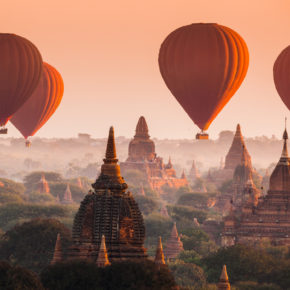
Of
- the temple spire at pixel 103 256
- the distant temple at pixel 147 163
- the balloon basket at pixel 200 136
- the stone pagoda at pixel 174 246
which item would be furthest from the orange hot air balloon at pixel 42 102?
the distant temple at pixel 147 163

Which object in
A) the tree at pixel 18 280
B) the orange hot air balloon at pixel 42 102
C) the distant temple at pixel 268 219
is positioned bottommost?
the tree at pixel 18 280

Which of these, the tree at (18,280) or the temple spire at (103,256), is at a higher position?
the temple spire at (103,256)

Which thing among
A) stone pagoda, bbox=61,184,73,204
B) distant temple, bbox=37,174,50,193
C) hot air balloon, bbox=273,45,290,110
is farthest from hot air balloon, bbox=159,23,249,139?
distant temple, bbox=37,174,50,193

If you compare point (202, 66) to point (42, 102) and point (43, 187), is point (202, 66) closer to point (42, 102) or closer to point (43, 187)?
point (42, 102)

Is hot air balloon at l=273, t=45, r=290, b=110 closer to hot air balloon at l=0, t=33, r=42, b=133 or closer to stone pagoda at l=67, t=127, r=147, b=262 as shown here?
hot air balloon at l=0, t=33, r=42, b=133

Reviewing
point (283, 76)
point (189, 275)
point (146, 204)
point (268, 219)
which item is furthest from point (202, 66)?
point (146, 204)

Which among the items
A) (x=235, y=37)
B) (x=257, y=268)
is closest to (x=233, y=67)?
(x=235, y=37)

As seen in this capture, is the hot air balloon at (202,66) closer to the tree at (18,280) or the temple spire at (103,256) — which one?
the temple spire at (103,256)
